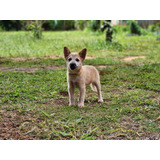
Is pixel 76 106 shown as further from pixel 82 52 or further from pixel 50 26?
pixel 50 26

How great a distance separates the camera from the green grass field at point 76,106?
10.5ft

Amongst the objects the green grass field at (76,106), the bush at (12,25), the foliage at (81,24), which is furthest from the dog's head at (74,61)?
the foliage at (81,24)

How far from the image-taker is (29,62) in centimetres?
764

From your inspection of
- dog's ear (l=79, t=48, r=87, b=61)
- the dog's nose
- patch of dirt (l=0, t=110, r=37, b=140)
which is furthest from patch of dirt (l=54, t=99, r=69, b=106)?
dog's ear (l=79, t=48, r=87, b=61)

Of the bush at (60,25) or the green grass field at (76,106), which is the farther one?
the bush at (60,25)

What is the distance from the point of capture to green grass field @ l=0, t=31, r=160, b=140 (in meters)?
3.19

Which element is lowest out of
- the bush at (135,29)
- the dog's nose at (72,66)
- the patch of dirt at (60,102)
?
the bush at (135,29)

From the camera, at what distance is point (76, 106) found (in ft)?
13.2

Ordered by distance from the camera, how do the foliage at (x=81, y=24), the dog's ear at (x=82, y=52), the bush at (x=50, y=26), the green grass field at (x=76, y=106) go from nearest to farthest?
1. the green grass field at (x=76, y=106)
2. the dog's ear at (x=82, y=52)
3. the bush at (x=50, y=26)
4. the foliage at (x=81, y=24)

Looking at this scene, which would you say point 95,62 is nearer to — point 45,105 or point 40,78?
point 40,78

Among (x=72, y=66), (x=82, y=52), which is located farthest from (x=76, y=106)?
(x=82, y=52)

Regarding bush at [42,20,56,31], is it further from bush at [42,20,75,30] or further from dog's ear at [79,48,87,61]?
dog's ear at [79,48,87,61]

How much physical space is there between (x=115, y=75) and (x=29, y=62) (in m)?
2.95

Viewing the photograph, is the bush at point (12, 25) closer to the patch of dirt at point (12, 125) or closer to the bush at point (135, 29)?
the bush at point (135, 29)
